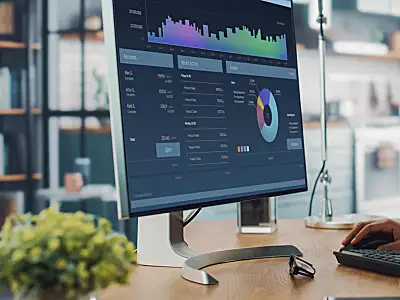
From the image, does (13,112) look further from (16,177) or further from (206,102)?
(206,102)

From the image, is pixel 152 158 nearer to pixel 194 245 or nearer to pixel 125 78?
pixel 125 78

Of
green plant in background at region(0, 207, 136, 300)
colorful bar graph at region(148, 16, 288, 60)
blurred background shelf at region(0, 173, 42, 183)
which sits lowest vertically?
green plant in background at region(0, 207, 136, 300)

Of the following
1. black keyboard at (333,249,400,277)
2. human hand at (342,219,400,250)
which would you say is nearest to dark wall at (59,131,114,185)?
human hand at (342,219,400,250)

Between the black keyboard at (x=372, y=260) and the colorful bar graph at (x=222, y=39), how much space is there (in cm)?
45

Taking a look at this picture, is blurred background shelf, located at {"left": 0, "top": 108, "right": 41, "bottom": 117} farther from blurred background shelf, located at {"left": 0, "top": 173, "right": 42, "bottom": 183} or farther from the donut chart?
the donut chart

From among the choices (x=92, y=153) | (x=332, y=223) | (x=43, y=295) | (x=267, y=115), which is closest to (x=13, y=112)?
(x=92, y=153)

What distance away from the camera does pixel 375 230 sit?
4.49 feet

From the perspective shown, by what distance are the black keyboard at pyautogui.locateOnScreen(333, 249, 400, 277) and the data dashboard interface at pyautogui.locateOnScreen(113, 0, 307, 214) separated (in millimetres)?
207

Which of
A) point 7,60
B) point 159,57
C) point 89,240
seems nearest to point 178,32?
point 159,57

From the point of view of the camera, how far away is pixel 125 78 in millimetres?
1010

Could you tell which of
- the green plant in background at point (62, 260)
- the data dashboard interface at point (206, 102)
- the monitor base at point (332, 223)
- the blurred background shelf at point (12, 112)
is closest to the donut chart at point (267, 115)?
the data dashboard interface at point (206, 102)

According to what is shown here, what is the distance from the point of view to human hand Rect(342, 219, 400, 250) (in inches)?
50.9

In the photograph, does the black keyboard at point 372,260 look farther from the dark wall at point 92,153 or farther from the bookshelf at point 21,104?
the bookshelf at point 21,104

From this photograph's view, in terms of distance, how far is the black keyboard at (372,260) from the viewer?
1105 millimetres
